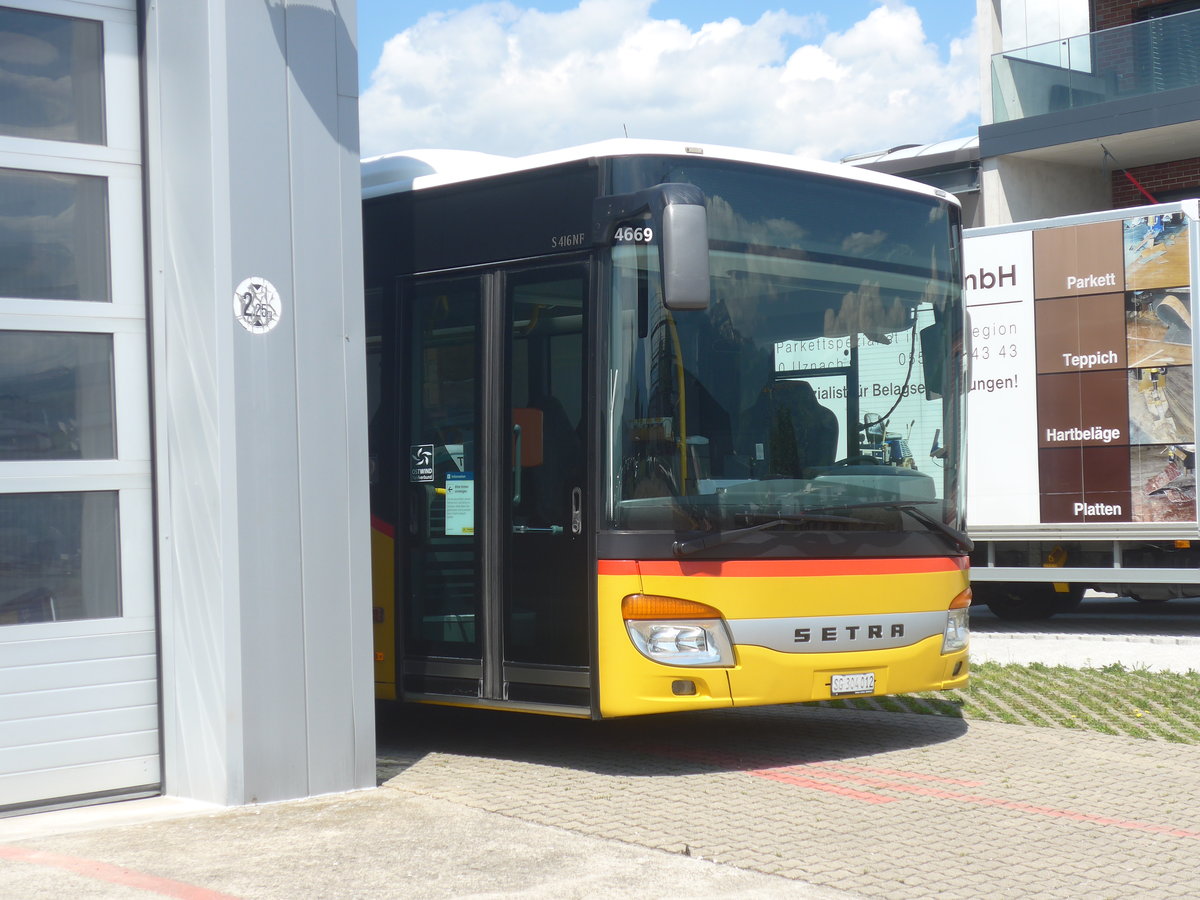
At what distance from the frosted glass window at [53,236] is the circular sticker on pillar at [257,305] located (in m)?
0.74

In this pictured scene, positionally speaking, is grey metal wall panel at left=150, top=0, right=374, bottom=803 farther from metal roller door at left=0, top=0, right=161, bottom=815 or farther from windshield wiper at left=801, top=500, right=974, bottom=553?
windshield wiper at left=801, top=500, right=974, bottom=553

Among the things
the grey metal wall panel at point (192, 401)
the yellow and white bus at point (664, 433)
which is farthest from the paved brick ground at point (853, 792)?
the grey metal wall panel at point (192, 401)

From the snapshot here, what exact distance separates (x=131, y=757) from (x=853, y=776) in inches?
139

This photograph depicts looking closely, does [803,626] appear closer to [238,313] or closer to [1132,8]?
[238,313]

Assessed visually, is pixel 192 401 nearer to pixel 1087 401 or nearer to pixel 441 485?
pixel 441 485

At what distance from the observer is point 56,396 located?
21.8 feet

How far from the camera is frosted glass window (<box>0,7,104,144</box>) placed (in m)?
6.60

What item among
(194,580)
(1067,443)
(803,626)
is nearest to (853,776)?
(803,626)

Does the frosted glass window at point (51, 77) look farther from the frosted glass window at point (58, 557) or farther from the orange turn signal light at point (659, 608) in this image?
the orange turn signal light at point (659, 608)

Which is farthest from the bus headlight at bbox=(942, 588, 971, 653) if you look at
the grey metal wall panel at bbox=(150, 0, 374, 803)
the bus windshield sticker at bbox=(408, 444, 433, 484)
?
the grey metal wall panel at bbox=(150, 0, 374, 803)

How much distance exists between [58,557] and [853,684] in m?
3.98

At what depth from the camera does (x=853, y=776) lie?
24.6 ft

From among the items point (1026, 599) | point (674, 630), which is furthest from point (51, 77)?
point (1026, 599)

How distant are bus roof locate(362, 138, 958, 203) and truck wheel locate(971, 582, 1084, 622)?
7.92 metres
